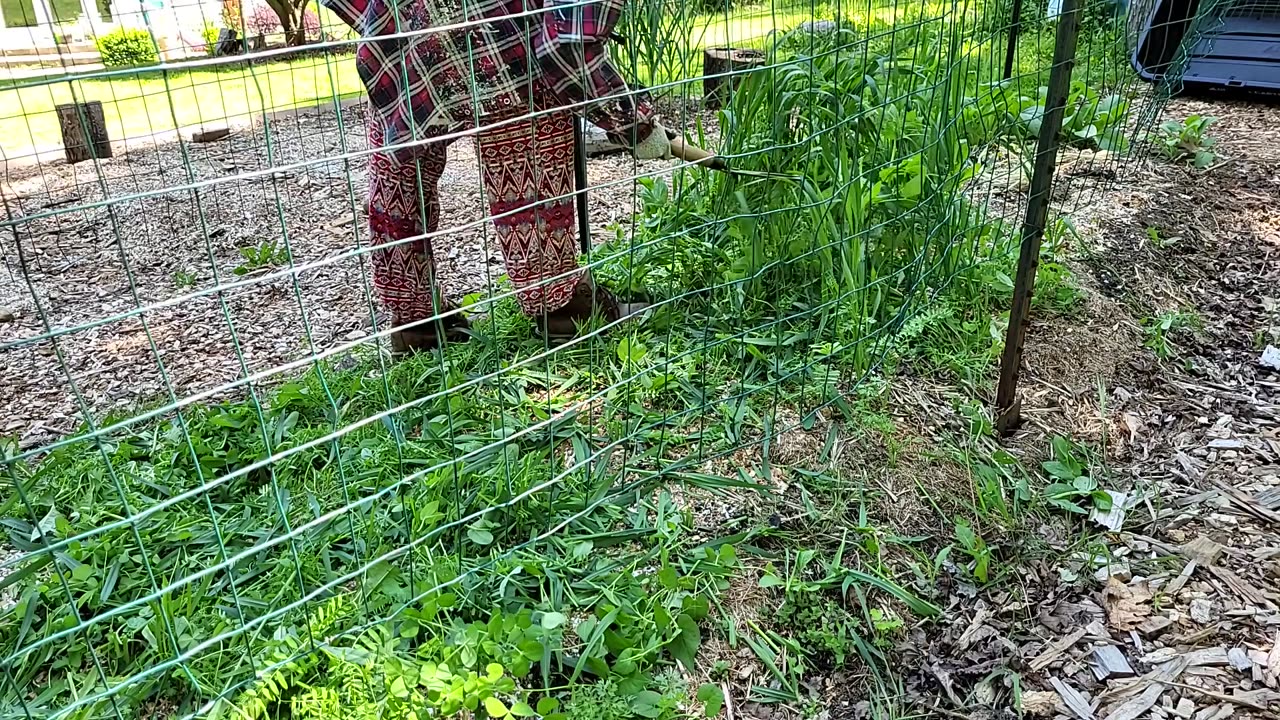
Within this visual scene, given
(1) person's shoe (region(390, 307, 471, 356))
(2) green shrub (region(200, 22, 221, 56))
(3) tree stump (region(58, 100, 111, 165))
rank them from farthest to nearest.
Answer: (3) tree stump (region(58, 100, 111, 165)), (2) green shrub (region(200, 22, 221, 56)), (1) person's shoe (region(390, 307, 471, 356))

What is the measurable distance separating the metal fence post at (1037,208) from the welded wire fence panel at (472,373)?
161 mm

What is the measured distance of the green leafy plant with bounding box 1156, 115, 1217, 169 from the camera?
3.45 meters

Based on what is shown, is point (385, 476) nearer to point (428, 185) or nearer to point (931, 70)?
point (428, 185)

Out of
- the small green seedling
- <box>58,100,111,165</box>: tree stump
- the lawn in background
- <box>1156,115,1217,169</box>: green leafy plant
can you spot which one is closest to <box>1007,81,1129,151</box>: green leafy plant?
<box>1156,115,1217,169</box>: green leafy plant

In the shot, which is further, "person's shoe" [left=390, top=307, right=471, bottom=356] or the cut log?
the cut log

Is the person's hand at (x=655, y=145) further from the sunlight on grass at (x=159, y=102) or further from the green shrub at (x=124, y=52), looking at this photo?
the sunlight on grass at (x=159, y=102)

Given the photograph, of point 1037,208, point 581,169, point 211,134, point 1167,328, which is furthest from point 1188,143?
point 211,134

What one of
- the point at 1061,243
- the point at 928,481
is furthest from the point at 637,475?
the point at 1061,243

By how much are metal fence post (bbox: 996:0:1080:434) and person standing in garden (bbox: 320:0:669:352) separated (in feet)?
2.54

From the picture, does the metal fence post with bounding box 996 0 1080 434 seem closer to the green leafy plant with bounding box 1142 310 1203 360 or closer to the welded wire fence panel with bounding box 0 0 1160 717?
the welded wire fence panel with bounding box 0 0 1160 717

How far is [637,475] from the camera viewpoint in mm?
1770

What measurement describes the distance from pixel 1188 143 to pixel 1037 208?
7.43ft

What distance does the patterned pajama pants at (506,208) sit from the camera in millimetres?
1910

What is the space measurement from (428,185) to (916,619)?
141 centimetres
